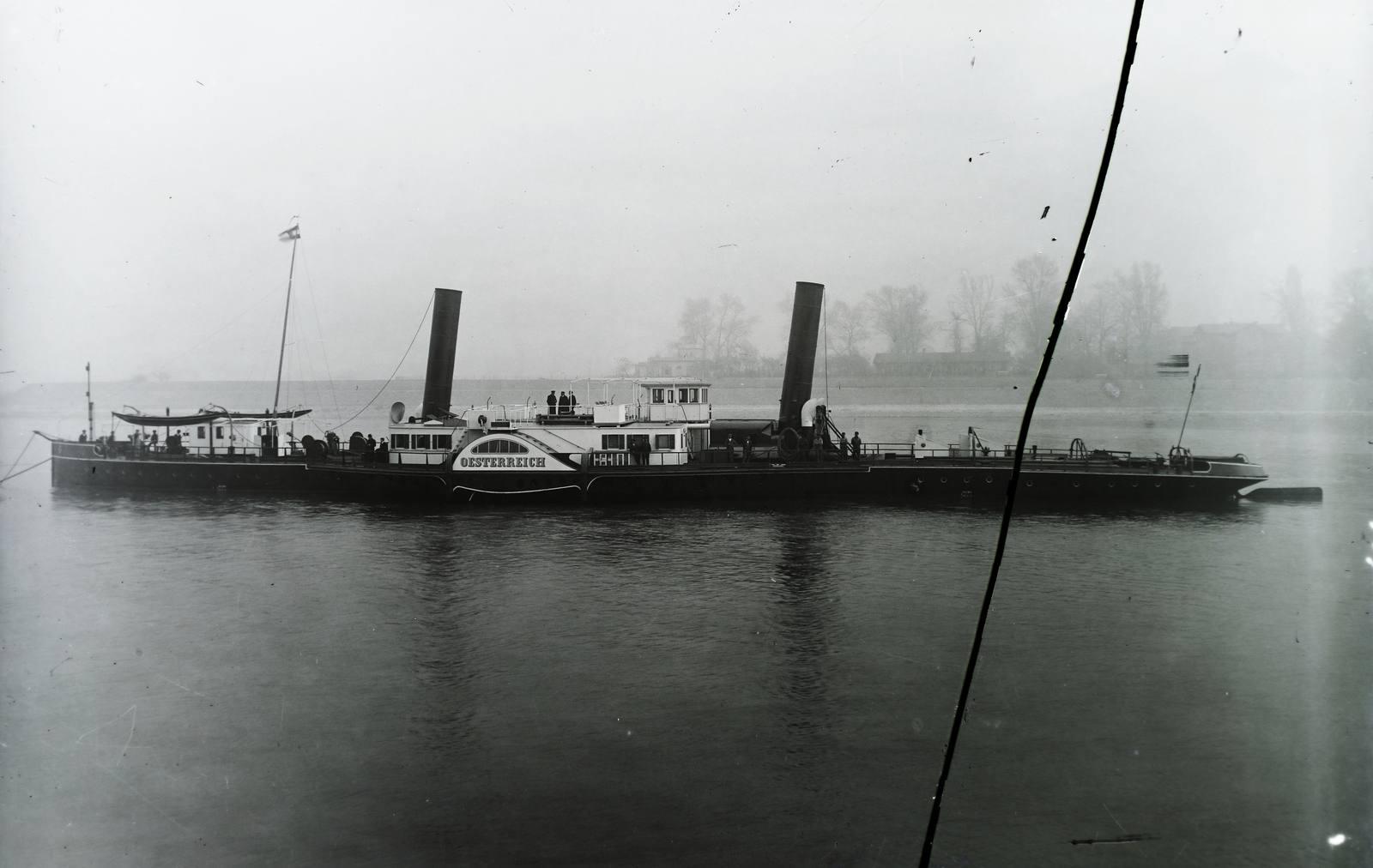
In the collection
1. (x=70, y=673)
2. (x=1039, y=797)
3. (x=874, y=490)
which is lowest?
(x=70, y=673)

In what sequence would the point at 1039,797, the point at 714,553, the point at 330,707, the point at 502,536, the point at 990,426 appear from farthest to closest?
the point at 990,426 < the point at 502,536 < the point at 714,553 < the point at 330,707 < the point at 1039,797

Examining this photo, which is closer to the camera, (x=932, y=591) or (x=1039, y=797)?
(x=1039, y=797)

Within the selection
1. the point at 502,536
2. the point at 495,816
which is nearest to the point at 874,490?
the point at 502,536

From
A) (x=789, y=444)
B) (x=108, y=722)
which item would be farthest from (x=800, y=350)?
(x=108, y=722)

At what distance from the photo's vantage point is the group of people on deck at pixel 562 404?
1062 inches

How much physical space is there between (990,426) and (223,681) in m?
53.3

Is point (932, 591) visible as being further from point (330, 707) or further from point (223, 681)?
point (223, 681)

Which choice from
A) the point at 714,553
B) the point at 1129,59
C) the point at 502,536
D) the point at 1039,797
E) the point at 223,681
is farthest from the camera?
the point at 502,536

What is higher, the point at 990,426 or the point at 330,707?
the point at 990,426

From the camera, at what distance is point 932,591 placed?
15.1 m

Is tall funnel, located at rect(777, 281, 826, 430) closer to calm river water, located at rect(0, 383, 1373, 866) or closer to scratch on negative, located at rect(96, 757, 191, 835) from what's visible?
calm river water, located at rect(0, 383, 1373, 866)

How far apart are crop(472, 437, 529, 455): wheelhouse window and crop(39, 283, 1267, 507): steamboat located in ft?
0.18

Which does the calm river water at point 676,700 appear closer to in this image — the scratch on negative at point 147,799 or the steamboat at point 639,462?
the scratch on negative at point 147,799

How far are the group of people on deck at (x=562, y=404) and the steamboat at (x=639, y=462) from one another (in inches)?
3.4
